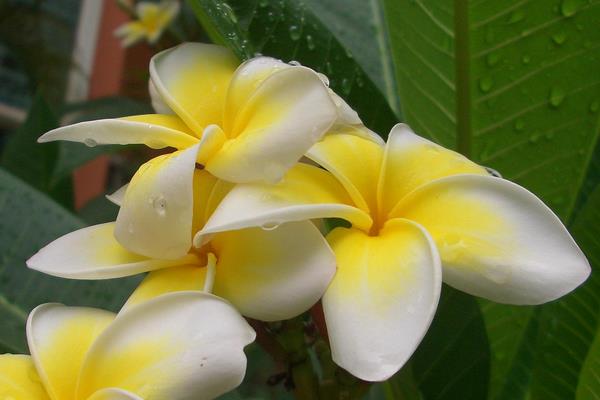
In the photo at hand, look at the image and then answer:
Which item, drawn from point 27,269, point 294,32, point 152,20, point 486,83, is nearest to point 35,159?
point 27,269

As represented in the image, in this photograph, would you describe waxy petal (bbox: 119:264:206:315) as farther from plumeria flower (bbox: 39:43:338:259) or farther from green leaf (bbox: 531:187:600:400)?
green leaf (bbox: 531:187:600:400)

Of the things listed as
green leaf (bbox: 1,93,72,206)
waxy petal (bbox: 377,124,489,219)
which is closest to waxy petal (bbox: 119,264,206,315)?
waxy petal (bbox: 377,124,489,219)

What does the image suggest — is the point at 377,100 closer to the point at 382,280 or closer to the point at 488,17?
the point at 488,17

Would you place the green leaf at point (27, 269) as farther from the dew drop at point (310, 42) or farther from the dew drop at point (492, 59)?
the dew drop at point (492, 59)

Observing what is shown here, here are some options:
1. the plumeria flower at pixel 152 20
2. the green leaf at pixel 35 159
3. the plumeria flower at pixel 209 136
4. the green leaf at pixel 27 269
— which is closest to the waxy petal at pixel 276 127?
the plumeria flower at pixel 209 136

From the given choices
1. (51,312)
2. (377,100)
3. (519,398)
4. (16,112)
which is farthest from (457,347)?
(16,112)
